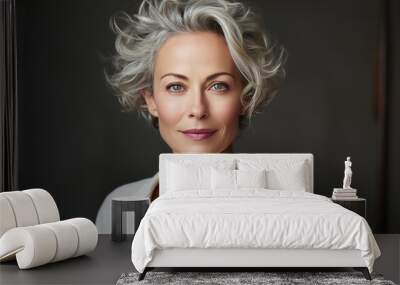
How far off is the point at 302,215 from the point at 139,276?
1206 millimetres

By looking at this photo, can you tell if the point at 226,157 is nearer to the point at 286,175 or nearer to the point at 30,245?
the point at 286,175

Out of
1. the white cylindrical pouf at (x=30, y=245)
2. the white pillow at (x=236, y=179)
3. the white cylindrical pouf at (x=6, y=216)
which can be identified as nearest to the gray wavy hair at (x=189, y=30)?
the white pillow at (x=236, y=179)

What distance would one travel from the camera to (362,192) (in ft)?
22.3

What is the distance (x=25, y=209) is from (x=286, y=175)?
7.88 ft

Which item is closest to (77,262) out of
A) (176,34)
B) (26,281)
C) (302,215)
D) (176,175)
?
(26,281)

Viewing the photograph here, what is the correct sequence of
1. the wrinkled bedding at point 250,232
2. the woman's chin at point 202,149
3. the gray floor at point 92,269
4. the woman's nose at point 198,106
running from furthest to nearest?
the woman's chin at point 202,149 < the woman's nose at point 198,106 < the gray floor at point 92,269 < the wrinkled bedding at point 250,232

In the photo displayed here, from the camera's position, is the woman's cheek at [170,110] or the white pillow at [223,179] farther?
the woman's cheek at [170,110]

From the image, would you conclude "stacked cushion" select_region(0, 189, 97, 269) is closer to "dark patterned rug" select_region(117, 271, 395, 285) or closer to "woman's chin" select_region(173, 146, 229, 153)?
"dark patterned rug" select_region(117, 271, 395, 285)

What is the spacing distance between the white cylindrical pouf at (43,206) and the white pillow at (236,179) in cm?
146

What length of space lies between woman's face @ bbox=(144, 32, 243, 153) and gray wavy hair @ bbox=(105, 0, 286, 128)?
86mm

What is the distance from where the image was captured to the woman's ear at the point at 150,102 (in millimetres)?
6672

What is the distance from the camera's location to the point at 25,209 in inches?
201

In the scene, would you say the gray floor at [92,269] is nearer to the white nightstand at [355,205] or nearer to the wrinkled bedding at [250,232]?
the wrinkled bedding at [250,232]

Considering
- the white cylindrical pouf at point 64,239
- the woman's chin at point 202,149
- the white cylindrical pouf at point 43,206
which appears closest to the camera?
the white cylindrical pouf at point 64,239
